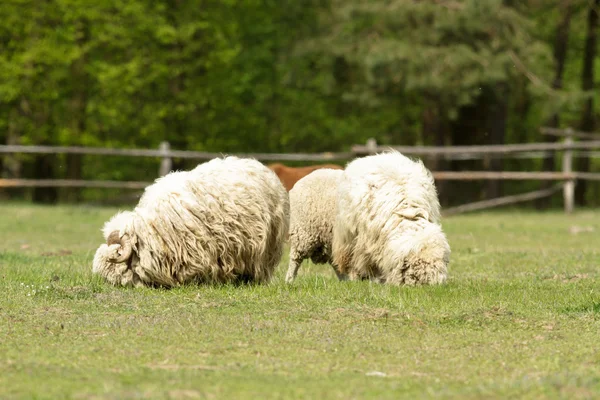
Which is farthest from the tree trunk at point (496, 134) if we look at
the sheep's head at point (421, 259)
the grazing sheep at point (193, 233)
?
the grazing sheep at point (193, 233)

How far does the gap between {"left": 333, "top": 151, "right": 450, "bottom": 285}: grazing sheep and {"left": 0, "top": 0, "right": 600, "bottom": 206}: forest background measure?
15020mm

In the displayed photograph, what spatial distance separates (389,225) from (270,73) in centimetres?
2200

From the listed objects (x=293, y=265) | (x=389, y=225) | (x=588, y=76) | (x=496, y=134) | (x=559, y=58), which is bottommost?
(x=293, y=265)

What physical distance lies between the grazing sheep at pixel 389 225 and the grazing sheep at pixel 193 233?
94 cm

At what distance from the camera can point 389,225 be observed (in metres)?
8.91

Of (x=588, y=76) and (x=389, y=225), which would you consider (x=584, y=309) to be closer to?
(x=389, y=225)

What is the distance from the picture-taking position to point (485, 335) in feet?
21.9

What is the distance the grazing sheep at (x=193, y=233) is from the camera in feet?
27.3

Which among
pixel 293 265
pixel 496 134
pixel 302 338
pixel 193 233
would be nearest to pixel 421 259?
pixel 293 265

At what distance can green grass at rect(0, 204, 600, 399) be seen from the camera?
5125 millimetres

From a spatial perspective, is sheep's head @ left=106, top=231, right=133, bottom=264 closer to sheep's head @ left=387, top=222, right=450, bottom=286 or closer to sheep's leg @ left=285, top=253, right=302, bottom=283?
sheep's leg @ left=285, top=253, right=302, bottom=283

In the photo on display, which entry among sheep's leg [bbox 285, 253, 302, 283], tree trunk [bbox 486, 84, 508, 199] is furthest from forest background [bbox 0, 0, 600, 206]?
sheep's leg [bbox 285, 253, 302, 283]

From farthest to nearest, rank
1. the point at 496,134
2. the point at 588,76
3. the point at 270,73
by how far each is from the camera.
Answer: the point at 270,73
the point at 588,76
the point at 496,134

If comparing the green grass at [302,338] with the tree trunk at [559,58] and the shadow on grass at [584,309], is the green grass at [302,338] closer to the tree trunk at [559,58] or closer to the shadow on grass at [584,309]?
the shadow on grass at [584,309]
